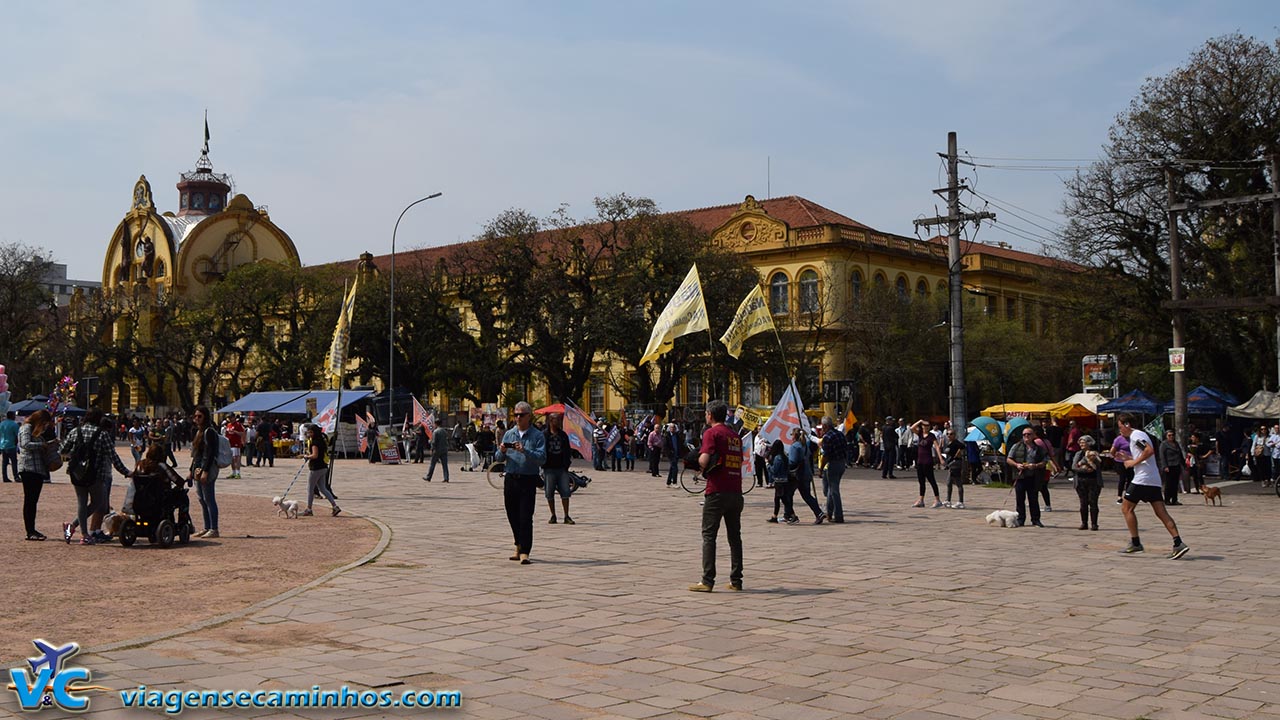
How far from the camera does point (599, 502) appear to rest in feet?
78.7

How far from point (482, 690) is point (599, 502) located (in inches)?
669

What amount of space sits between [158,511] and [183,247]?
262 ft

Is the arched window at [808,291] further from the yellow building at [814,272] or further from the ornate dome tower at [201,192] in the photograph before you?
the ornate dome tower at [201,192]

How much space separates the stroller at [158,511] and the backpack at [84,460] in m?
0.53

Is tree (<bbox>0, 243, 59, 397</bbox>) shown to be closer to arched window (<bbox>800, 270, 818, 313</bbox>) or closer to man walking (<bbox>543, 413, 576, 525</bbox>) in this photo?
arched window (<bbox>800, 270, 818, 313</bbox>)

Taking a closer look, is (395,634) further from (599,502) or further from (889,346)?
(889,346)

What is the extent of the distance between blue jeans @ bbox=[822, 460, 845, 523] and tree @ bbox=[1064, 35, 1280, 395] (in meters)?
22.0

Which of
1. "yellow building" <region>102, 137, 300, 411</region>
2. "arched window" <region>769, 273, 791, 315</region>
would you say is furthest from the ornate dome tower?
"arched window" <region>769, 273, 791, 315</region>

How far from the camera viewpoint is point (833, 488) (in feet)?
62.3

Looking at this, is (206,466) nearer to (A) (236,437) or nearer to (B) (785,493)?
(B) (785,493)

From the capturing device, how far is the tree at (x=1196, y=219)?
37.5 m

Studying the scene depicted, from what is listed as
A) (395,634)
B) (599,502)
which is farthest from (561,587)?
(599,502)

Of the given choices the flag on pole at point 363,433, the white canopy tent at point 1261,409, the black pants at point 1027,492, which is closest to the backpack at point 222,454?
the black pants at point 1027,492

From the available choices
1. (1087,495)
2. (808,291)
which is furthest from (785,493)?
(808,291)
